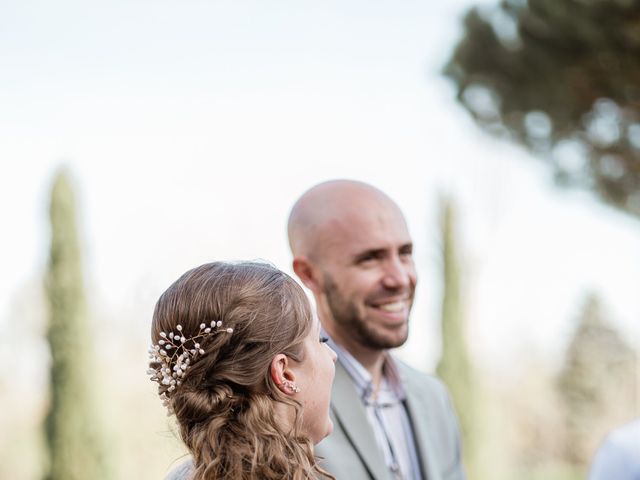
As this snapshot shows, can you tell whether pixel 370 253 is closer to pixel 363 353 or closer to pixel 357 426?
pixel 363 353

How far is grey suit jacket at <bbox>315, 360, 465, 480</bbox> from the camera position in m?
2.60

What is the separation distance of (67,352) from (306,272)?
23.4ft

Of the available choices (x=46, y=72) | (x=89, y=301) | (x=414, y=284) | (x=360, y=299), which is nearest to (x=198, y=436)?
(x=360, y=299)

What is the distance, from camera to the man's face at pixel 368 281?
2805 millimetres

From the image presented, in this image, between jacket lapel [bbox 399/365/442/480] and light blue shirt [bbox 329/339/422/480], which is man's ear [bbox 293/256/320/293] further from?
jacket lapel [bbox 399/365/442/480]

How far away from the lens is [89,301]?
9508 millimetres

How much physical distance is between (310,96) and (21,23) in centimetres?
534

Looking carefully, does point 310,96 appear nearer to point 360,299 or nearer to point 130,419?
point 130,419

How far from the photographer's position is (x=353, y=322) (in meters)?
2.83

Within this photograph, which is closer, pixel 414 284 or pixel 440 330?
pixel 414 284

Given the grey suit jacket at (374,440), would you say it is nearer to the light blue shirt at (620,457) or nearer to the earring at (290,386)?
the light blue shirt at (620,457)

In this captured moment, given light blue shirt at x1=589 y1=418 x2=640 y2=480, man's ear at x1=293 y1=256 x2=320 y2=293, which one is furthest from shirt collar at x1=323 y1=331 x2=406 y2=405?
light blue shirt at x1=589 y1=418 x2=640 y2=480

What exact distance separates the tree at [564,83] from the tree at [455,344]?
2.48m

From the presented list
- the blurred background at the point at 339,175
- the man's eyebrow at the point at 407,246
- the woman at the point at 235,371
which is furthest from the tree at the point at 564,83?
the woman at the point at 235,371
